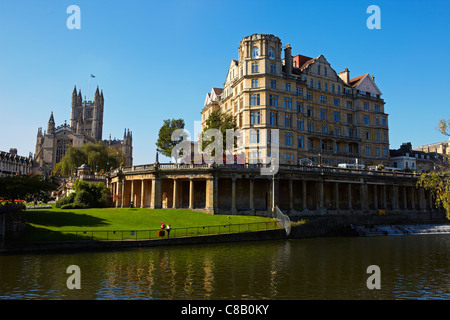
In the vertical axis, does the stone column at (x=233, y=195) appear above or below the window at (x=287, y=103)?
below

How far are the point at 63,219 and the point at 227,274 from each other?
1052 inches

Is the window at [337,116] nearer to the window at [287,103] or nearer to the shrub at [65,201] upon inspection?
the window at [287,103]

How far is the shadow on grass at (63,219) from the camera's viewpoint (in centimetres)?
3947

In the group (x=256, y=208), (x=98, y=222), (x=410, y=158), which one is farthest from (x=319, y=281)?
(x=410, y=158)

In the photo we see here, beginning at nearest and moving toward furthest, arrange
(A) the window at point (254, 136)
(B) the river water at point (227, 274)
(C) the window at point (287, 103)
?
(B) the river water at point (227, 274)
(A) the window at point (254, 136)
(C) the window at point (287, 103)

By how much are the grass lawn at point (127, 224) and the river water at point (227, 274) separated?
384 centimetres

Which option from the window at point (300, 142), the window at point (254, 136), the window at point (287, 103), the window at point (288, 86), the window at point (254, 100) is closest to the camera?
the window at point (254, 136)

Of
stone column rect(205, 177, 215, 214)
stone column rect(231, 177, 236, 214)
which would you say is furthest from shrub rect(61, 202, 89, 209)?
→ stone column rect(231, 177, 236, 214)

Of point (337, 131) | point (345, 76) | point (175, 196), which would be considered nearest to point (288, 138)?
point (337, 131)

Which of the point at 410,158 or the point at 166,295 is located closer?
the point at 166,295

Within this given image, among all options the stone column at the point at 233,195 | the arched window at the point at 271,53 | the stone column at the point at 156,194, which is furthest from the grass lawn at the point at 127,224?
the arched window at the point at 271,53
